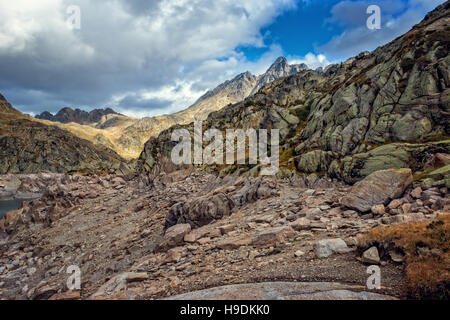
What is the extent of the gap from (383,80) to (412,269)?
30793 millimetres

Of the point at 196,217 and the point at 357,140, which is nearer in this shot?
the point at 196,217

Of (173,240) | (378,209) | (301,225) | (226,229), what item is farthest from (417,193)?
(173,240)

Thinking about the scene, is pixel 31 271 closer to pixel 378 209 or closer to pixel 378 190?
pixel 378 209

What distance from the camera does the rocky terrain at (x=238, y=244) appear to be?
10.3 meters

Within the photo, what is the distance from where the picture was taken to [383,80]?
30.0 metres

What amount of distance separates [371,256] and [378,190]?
27.4 ft

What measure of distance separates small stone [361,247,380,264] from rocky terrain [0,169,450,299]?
43 mm

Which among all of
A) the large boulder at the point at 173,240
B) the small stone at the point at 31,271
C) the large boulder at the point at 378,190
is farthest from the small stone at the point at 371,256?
the small stone at the point at 31,271

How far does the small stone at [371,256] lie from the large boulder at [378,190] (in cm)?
634

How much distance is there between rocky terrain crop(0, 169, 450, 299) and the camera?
1030 centimetres

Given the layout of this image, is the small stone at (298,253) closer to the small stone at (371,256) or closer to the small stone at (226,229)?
the small stone at (371,256)

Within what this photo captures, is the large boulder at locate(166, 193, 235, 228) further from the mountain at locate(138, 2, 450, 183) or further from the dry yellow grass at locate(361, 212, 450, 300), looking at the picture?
the dry yellow grass at locate(361, 212, 450, 300)
